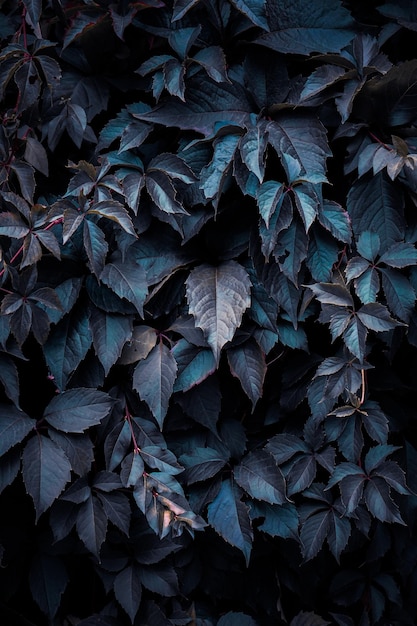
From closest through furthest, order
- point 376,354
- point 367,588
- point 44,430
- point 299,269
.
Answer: point 299,269, point 44,430, point 376,354, point 367,588

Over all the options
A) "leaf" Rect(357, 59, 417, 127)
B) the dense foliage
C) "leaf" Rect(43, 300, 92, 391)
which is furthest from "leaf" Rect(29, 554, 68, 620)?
"leaf" Rect(357, 59, 417, 127)

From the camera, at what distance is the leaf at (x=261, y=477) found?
1.40 meters

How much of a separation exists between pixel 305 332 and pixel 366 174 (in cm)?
39

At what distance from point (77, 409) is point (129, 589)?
1.46 feet

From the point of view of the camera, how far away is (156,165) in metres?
1.36

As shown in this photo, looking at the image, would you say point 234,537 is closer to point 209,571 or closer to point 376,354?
point 209,571

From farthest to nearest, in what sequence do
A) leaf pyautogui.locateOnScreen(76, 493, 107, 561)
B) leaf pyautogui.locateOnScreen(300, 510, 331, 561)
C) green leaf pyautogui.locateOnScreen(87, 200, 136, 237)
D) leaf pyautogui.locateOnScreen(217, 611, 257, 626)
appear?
leaf pyautogui.locateOnScreen(217, 611, 257, 626) → leaf pyautogui.locateOnScreen(300, 510, 331, 561) → leaf pyautogui.locateOnScreen(76, 493, 107, 561) → green leaf pyautogui.locateOnScreen(87, 200, 136, 237)

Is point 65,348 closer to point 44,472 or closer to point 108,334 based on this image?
point 108,334

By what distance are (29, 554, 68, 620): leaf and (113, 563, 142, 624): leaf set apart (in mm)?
141

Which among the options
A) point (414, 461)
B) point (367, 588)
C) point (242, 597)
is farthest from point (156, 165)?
point (367, 588)

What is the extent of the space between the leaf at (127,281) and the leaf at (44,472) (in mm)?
343

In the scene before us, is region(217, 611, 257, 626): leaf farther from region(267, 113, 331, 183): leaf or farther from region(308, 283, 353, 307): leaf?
region(267, 113, 331, 183): leaf

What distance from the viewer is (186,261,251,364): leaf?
127 centimetres

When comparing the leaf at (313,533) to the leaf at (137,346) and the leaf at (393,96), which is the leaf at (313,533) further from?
the leaf at (393,96)
